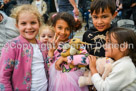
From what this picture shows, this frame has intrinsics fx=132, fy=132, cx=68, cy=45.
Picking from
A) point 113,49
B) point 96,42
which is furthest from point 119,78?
point 96,42

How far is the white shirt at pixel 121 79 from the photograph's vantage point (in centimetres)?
107

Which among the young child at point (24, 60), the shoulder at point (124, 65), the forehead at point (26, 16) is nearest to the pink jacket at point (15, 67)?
the young child at point (24, 60)

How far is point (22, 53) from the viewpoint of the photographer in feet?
4.16

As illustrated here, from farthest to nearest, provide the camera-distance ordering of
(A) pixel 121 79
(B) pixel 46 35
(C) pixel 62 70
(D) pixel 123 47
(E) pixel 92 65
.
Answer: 1. (B) pixel 46 35
2. (C) pixel 62 70
3. (E) pixel 92 65
4. (D) pixel 123 47
5. (A) pixel 121 79

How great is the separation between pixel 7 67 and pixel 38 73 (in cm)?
30

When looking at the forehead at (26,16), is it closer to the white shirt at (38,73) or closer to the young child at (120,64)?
the white shirt at (38,73)

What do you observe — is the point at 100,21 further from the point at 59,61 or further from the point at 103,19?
the point at 59,61

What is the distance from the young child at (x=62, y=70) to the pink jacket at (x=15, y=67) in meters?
0.26

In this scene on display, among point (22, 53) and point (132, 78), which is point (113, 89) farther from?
point (22, 53)

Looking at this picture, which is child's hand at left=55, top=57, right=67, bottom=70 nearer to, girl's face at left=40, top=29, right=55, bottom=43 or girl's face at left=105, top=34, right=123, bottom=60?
girl's face at left=105, top=34, right=123, bottom=60

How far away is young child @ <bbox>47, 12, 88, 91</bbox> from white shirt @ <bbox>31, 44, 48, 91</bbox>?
88 millimetres

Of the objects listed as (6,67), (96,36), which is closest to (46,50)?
(6,67)

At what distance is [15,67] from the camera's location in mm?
1208

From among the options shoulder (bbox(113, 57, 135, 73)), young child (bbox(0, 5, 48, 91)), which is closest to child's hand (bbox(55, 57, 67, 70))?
young child (bbox(0, 5, 48, 91))
